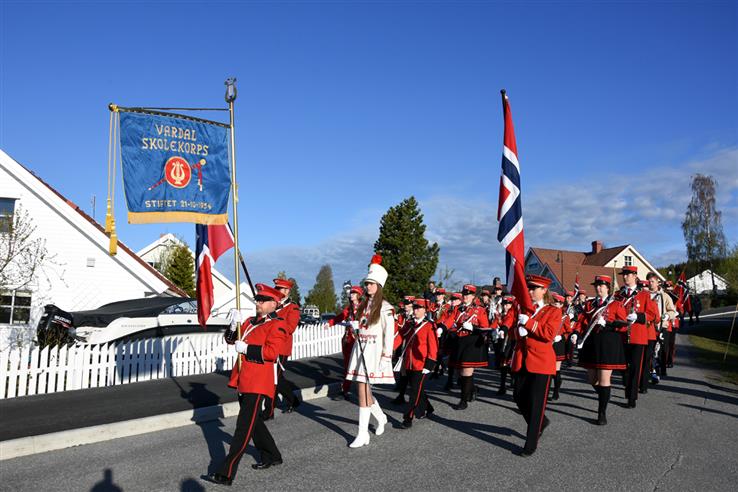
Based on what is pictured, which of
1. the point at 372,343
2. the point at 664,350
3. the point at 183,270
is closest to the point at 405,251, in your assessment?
the point at 183,270

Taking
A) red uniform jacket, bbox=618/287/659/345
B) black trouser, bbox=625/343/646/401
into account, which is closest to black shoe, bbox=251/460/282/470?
red uniform jacket, bbox=618/287/659/345

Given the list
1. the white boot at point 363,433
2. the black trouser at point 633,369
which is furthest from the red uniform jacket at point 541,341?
the black trouser at point 633,369

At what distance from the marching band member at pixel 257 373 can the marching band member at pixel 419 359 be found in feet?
8.64

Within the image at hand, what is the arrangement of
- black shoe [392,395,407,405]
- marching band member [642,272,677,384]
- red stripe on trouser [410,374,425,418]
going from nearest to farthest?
red stripe on trouser [410,374,425,418] → black shoe [392,395,407,405] → marching band member [642,272,677,384]

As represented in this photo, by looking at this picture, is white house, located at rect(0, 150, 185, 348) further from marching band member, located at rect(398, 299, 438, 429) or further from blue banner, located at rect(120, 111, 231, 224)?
marching band member, located at rect(398, 299, 438, 429)

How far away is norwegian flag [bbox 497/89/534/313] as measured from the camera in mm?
7883

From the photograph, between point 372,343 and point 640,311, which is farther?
point 640,311

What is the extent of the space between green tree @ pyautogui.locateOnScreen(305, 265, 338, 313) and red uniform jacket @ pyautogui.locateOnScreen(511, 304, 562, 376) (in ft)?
245

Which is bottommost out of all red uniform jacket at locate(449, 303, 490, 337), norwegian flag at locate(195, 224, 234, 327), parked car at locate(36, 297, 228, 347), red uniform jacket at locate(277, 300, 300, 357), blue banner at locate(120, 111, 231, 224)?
parked car at locate(36, 297, 228, 347)

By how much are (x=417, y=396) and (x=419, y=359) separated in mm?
499

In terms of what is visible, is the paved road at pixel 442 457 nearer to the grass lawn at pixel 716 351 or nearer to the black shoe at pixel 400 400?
the black shoe at pixel 400 400

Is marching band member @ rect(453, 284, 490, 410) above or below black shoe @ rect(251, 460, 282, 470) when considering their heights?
above

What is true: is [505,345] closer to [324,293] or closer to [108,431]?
[108,431]

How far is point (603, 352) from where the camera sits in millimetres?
8531
